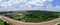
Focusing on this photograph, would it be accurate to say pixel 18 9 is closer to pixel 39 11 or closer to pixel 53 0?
pixel 39 11

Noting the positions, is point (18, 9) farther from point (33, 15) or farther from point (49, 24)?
point (49, 24)

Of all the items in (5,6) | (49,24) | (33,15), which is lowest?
(49,24)

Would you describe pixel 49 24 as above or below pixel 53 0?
below

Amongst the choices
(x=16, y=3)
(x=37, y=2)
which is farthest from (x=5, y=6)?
(x=37, y=2)

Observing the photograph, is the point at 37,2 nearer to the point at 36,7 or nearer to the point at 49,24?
the point at 36,7

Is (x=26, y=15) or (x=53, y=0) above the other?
(x=53, y=0)

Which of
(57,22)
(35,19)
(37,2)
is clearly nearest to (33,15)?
(35,19)

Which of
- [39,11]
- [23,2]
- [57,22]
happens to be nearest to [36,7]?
[39,11]
